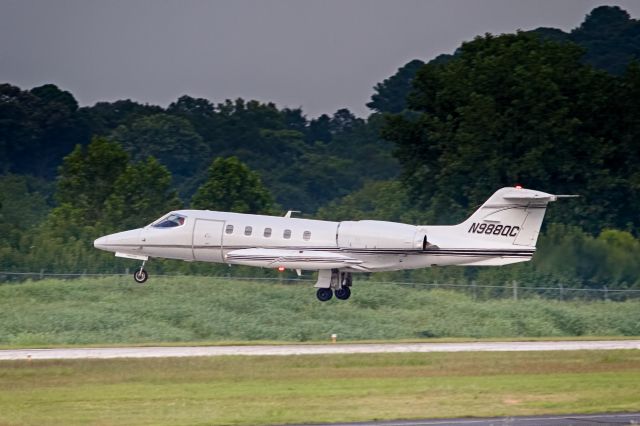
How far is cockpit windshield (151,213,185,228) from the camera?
43.1 metres

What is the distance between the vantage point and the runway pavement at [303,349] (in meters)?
35.0

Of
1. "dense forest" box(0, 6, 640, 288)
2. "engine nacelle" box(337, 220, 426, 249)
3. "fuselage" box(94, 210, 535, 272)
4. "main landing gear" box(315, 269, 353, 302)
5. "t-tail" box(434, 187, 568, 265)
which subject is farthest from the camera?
"dense forest" box(0, 6, 640, 288)

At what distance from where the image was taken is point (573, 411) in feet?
85.1

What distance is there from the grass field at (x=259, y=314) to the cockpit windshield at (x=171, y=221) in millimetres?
3355

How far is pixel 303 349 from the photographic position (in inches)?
1455

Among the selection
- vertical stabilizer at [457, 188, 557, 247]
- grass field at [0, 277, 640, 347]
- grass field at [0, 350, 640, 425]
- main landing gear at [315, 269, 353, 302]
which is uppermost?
vertical stabilizer at [457, 188, 557, 247]

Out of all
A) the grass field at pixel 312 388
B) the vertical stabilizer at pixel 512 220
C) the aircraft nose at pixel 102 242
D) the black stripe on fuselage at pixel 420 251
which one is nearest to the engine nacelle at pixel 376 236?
the black stripe on fuselage at pixel 420 251

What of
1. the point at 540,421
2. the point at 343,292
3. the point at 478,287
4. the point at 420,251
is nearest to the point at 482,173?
the point at 478,287

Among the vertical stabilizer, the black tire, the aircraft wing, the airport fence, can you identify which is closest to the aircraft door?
the aircraft wing

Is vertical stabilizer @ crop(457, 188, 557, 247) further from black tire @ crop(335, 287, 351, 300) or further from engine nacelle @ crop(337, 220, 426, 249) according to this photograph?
black tire @ crop(335, 287, 351, 300)

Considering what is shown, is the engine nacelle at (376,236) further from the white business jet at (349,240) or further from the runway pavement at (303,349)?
the runway pavement at (303,349)

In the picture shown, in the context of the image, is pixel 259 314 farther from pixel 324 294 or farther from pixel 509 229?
pixel 509 229

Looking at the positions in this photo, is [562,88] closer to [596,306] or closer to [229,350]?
[596,306]

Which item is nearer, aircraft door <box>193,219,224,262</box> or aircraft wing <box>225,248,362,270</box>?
aircraft wing <box>225,248,362,270</box>
